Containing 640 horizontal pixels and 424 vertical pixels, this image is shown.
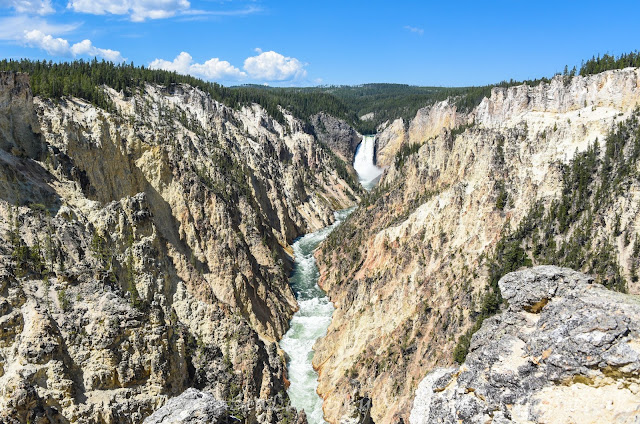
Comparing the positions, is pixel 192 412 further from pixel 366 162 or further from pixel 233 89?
pixel 366 162

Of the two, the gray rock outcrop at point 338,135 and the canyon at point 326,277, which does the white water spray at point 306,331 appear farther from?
the gray rock outcrop at point 338,135

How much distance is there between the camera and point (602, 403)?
8.49m

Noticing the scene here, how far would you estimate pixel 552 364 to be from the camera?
9492 mm

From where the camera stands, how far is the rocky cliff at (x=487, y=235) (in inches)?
1251

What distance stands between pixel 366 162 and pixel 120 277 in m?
122

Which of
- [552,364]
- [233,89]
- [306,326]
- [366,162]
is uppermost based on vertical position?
[233,89]

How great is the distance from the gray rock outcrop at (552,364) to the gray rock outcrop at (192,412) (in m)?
5.38

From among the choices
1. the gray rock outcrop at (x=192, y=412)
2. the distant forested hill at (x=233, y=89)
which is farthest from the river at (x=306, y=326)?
the distant forested hill at (x=233, y=89)

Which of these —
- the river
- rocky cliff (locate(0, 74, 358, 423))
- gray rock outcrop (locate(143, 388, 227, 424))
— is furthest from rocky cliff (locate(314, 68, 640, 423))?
gray rock outcrop (locate(143, 388, 227, 424))

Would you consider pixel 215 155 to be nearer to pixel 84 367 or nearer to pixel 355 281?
pixel 355 281

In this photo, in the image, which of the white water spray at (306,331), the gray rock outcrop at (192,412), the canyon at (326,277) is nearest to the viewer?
the canyon at (326,277)

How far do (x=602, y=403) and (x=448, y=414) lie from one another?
11.0 ft

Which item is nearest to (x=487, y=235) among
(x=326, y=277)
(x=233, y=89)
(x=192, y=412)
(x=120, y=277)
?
(x=326, y=277)

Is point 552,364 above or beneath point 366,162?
beneath
